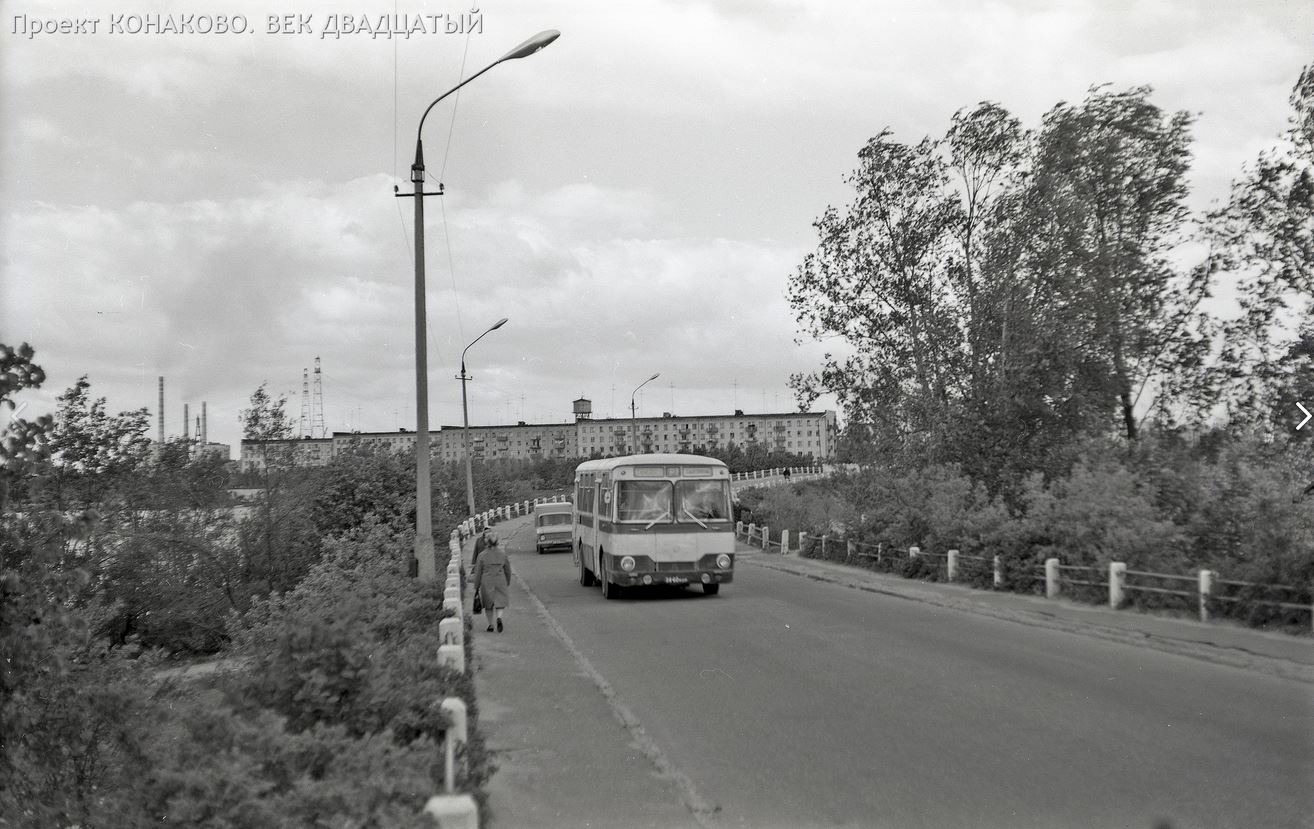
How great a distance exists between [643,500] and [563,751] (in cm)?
1229

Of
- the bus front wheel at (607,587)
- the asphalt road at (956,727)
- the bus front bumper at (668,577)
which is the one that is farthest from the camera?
the bus front wheel at (607,587)

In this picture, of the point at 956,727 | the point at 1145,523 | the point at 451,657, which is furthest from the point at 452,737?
the point at 1145,523

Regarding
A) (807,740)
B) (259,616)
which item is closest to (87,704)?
(807,740)

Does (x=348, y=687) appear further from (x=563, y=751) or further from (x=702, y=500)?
(x=702, y=500)

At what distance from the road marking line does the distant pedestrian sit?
1.73m

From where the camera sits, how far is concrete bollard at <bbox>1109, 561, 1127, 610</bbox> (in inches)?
693

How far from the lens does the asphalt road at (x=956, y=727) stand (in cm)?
687

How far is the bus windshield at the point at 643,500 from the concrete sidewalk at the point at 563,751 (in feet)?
20.0

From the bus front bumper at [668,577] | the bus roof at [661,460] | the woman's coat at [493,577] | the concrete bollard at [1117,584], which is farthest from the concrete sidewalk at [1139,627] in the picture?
the woman's coat at [493,577]

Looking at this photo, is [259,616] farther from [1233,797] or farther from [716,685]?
[1233,797]

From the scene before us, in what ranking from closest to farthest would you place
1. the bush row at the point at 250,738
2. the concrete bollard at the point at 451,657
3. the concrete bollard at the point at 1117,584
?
the bush row at the point at 250,738 < the concrete bollard at the point at 451,657 < the concrete bollard at the point at 1117,584

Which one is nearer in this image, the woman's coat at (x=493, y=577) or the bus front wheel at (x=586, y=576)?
the woman's coat at (x=493, y=577)

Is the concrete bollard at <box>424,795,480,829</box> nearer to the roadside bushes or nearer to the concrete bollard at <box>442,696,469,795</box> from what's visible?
the concrete bollard at <box>442,696,469,795</box>

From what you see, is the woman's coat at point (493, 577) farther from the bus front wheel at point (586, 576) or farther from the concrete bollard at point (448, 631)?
the bus front wheel at point (586, 576)
